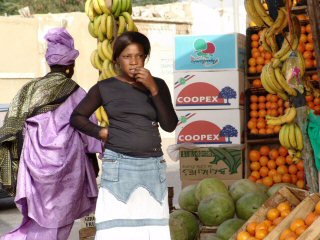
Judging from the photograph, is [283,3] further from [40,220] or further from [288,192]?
[40,220]

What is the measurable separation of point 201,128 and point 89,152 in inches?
131

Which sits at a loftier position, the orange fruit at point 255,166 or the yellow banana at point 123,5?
the yellow banana at point 123,5

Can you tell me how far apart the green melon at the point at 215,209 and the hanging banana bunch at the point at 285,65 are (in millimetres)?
900

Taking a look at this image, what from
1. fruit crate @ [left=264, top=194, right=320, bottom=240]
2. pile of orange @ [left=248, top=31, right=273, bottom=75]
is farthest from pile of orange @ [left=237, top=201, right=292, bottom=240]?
pile of orange @ [left=248, top=31, right=273, bottom=75]

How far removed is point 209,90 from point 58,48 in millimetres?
3555

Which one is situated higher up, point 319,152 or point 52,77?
point 52,77

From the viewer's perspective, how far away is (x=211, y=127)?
28.1 feet

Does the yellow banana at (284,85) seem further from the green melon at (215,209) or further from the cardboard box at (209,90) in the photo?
the cardboard box at (209,90)

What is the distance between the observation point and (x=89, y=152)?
539cm

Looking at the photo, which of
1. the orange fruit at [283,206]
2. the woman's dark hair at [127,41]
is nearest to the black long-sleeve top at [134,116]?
the woman's dark hair at [127,41]

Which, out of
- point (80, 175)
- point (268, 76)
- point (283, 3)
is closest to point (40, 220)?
point (80, 175)

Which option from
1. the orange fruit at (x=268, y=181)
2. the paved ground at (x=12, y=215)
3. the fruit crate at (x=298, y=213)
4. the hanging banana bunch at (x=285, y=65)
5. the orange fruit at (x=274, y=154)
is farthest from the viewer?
the paved ground at (x=12, y=215)

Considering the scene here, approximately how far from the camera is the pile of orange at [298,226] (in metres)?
4.54

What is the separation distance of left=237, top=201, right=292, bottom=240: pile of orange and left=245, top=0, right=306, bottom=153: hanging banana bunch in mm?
489
